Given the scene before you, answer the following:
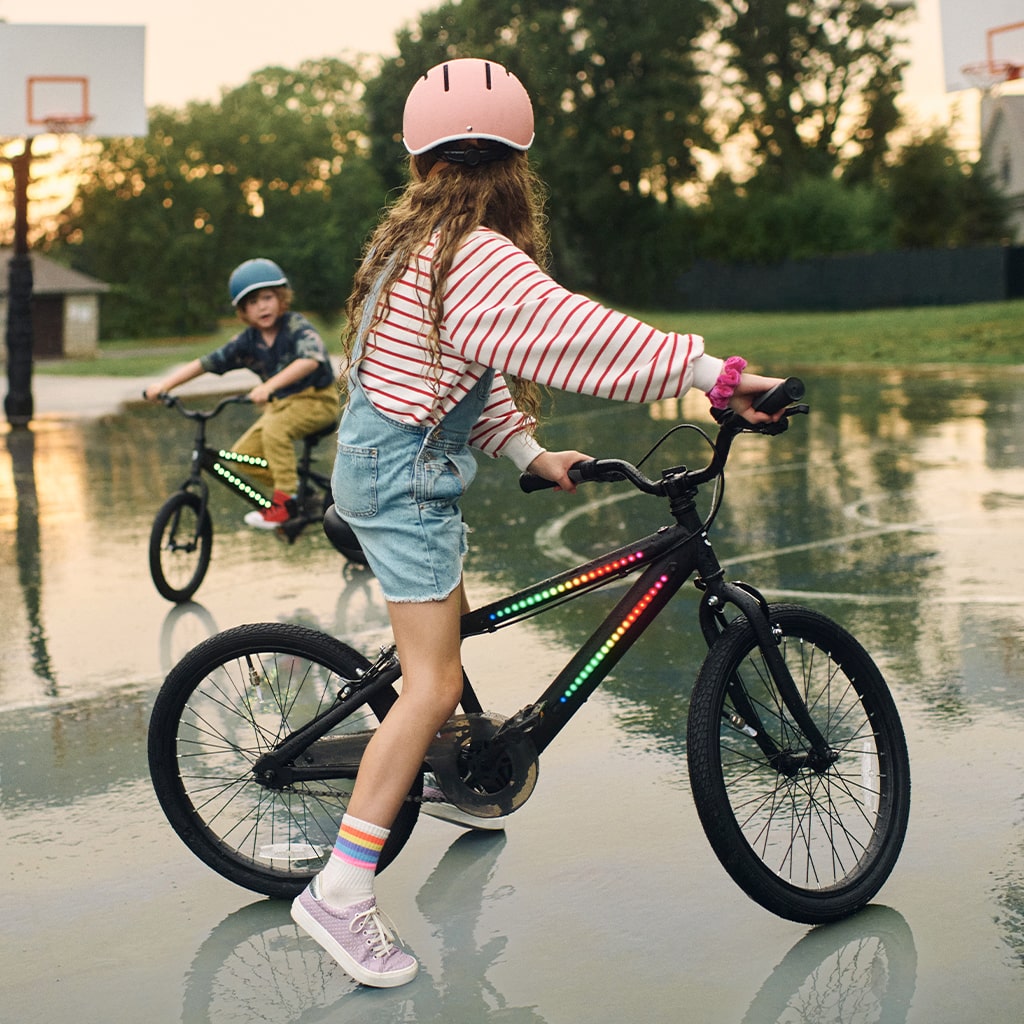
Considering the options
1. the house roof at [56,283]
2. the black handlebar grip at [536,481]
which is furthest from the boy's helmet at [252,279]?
the house roof at [56,283]

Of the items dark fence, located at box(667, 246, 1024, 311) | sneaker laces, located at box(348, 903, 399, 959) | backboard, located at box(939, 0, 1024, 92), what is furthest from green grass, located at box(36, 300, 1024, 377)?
sneaker laces, located at box(348, 903, 399, 959)

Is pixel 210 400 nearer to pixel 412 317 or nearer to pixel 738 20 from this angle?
pixel 412 317

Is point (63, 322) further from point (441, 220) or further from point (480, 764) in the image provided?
point (441, 220)

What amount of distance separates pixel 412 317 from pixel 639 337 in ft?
1.71

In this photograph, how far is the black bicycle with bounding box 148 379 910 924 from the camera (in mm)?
3812

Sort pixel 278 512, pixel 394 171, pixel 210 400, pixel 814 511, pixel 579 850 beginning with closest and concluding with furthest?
pixel 579 850
pixel 278 512
pixel 814 511
pixel 210 400
pixel 394 171

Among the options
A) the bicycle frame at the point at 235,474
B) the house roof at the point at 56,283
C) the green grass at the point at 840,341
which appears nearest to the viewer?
the bicycle frame at the point at 235,474

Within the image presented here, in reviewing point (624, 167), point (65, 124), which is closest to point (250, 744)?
point (65, 124)

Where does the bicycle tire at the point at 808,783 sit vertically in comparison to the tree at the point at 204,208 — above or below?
below

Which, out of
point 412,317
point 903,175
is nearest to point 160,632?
point 412,317

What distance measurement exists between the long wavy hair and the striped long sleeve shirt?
0.09ft

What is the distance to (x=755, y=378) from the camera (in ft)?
11.4

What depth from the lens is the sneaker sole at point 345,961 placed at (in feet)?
12.0

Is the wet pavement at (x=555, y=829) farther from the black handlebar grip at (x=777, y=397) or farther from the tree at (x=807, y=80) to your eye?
the tree at (x=807, y=80)
